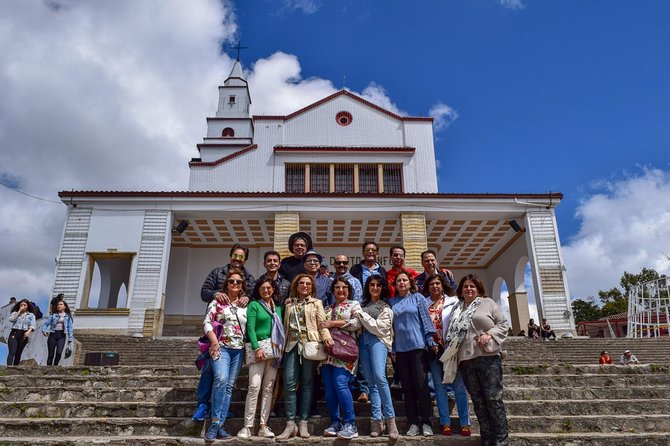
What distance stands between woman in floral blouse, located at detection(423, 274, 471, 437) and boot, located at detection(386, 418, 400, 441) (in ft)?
1.70

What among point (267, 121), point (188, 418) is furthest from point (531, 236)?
point (188, 418)

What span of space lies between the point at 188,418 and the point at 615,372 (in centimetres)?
579

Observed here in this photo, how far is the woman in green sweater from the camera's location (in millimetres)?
4574

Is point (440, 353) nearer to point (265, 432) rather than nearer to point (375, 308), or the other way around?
point (375, 308)

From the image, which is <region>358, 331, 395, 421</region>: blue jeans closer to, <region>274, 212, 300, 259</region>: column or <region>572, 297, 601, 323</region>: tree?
<region>274, 212, 300, 259</region>: column

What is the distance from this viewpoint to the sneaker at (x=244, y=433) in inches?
172

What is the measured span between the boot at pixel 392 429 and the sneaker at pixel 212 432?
163cm

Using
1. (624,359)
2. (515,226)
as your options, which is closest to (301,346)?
(624,359)

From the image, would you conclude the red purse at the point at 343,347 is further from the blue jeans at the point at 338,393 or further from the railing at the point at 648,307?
the railing at the point at 648,307

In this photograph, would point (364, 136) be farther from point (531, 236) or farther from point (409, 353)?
point (409, 353)

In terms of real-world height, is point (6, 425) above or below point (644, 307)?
below

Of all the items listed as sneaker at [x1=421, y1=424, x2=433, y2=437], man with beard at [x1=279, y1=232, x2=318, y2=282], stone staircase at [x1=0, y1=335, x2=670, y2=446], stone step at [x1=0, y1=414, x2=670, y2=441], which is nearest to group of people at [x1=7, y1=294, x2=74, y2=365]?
stone staircase at [x1=0, y1=335, x2=670, y2=446]

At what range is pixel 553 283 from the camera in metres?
15.6

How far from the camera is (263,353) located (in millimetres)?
4676
